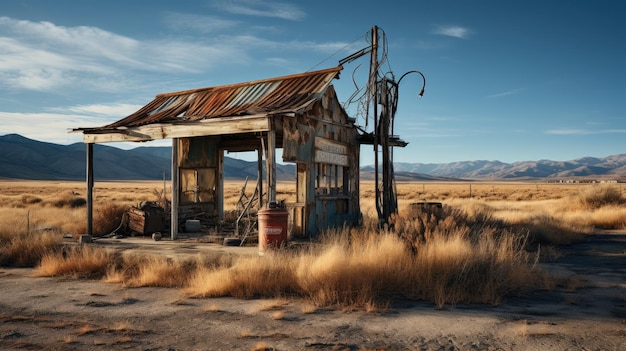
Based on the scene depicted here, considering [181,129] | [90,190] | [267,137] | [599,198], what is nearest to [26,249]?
[90,190]

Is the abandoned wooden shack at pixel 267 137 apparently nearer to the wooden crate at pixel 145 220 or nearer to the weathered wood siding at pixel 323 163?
the weathered wood siding at pixel 323 163

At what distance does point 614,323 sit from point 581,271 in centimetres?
408

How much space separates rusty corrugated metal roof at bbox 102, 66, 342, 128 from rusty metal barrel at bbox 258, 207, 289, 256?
236cm

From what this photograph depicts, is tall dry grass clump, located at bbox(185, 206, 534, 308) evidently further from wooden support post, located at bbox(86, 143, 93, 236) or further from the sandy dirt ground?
wooden support post, located at bbox(86, 143, 93, 236)

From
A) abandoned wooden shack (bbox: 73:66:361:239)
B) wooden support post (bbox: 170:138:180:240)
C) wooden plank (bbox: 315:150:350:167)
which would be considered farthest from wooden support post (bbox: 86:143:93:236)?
wooden plank (bbox: 315:150:350:167)

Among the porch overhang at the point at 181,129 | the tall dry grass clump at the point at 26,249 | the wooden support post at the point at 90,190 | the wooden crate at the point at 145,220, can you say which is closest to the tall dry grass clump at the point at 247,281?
the porch overhang at the point at 181,129

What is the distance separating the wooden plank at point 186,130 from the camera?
11062 mm

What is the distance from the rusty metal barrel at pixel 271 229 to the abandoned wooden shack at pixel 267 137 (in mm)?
760

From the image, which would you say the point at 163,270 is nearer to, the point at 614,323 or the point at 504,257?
the point at 504,257

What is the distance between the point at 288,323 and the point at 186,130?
7288mm

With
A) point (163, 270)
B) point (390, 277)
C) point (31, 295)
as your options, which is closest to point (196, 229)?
point (163, 270)

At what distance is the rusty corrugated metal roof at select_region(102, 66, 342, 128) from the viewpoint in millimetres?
12055

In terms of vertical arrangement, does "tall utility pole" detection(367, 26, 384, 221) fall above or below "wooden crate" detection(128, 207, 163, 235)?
above

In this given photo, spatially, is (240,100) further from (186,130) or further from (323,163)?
(323,163)
